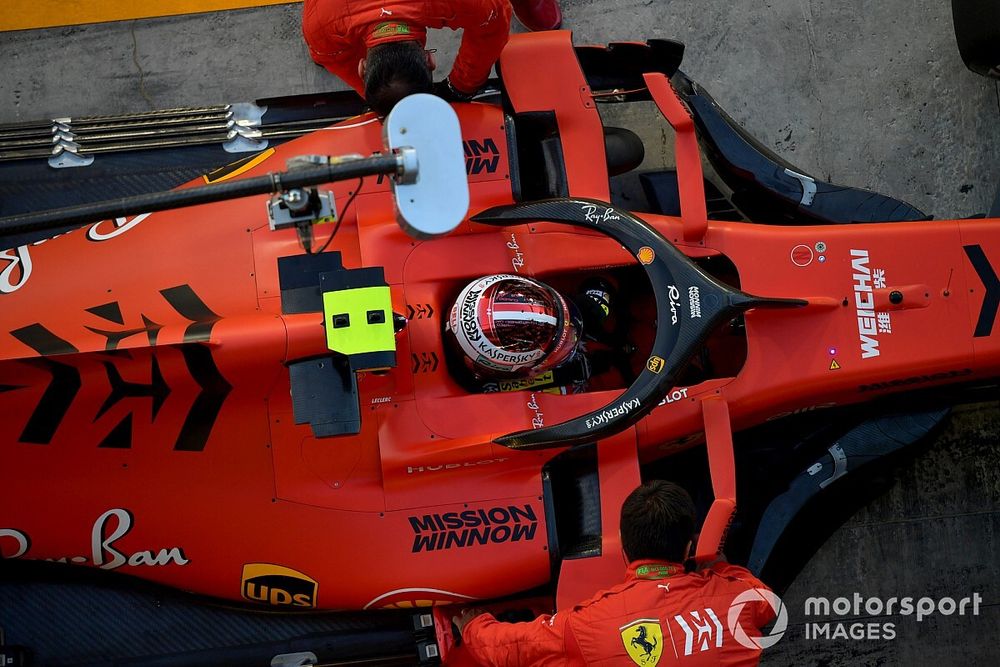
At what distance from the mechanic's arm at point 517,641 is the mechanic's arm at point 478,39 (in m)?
2.17

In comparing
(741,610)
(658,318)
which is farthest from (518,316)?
(741,610)

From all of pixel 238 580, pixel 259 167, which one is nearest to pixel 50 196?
pixel 259 167

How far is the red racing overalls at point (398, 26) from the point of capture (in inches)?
148

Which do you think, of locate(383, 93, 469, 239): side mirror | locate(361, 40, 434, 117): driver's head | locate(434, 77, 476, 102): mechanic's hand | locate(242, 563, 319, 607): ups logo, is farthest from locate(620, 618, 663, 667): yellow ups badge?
locate(434, 77, 476, 102): mechanic's hand

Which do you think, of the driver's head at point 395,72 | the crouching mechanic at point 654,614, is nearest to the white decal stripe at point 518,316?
the crouching mechanic at point 654,614

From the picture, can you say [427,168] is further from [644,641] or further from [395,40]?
[644,641]

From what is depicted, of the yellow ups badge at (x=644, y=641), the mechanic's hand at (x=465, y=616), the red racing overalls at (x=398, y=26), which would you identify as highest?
the red racing overalls at (x=398, y=26)

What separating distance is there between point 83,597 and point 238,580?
2.40 ft

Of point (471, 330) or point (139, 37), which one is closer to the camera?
point (471, 330)

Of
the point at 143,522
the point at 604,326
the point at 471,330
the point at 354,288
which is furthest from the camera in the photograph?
the point at 604,326

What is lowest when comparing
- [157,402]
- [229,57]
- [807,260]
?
[157,402]

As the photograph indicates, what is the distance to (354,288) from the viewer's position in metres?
3.38

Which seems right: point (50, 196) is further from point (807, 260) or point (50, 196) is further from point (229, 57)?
point (807, 260)

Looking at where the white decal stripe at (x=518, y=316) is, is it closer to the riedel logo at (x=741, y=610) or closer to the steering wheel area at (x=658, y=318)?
the steering wheel area at (x=658, y=318)
